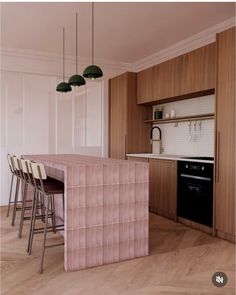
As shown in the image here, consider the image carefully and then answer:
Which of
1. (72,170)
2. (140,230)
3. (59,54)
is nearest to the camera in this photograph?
(72,170)

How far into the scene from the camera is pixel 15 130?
5.73m

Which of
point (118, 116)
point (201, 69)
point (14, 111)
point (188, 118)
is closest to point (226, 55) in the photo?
point (201, 69)

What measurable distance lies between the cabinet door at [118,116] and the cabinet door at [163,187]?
42.6 inches

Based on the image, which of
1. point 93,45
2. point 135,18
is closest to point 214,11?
point 135,18

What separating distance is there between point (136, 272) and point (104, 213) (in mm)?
603

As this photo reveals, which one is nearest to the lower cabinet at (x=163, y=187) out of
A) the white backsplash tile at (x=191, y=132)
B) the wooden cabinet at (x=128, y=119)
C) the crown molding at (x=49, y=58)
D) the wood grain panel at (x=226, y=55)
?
the white backsplash tile at (x=191, y=132)

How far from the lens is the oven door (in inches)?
155

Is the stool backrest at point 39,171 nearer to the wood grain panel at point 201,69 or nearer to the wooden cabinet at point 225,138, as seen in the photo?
the wooden cabinet at point 225,138

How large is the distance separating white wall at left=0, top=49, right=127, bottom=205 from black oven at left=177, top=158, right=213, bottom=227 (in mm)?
2472

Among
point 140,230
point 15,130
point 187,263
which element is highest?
point 15,130

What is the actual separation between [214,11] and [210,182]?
2.17m

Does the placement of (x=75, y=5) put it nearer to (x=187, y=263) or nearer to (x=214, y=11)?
(x=214, y=11)

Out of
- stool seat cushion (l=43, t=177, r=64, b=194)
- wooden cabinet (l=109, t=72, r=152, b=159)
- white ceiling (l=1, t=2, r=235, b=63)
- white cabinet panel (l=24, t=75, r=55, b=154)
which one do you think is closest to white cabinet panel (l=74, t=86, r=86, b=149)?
white cabinet panel (l=24, t=75, r=55, b=154)

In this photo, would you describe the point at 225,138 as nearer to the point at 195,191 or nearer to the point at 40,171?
the point at 195,191
